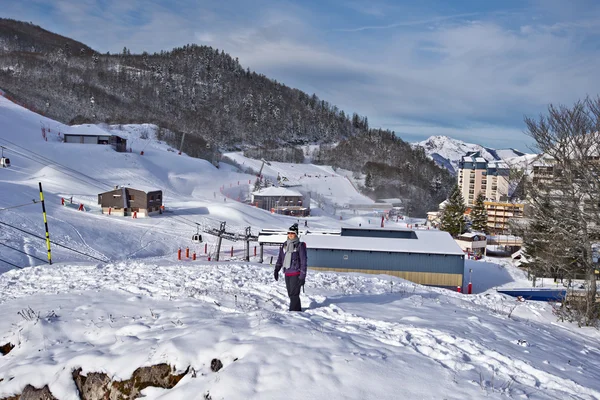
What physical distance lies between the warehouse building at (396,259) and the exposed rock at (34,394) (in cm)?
1955

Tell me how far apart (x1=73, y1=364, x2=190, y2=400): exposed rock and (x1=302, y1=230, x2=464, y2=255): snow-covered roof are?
19.4 m

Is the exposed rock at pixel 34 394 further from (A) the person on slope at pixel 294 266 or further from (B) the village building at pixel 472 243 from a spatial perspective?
(B) the village building at pixel 472 243

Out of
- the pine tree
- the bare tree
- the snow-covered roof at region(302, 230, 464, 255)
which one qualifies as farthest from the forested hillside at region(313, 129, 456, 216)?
the bare tree

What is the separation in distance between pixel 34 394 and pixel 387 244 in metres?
21.6

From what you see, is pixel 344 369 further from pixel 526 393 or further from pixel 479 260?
pixel 479 260

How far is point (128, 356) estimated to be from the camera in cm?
493

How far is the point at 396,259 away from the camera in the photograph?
2361cm

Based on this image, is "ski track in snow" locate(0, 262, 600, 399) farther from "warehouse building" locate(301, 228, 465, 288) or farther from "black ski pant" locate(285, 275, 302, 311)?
"warehouse building" locate(301, 228, 465, 288)

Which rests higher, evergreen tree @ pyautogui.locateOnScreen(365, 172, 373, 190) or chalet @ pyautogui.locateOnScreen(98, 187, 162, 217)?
evergreen tree @ pyautogui.locateOnScreen(365, 172, 373, 190)

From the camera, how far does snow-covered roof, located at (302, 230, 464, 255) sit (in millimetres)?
23609

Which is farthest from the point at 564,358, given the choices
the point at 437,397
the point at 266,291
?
the point at 266,291

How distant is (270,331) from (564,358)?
189 inches

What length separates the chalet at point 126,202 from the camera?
3594 cm

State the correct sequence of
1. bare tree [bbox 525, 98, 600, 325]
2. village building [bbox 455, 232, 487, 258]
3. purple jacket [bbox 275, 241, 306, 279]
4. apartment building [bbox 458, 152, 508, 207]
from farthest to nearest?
apartment building [bbox 458, 152, 508, 207] < village building [bbox 455, 232, 487, 258] < bare tree [bbox 525, 98, 600, 325] < purple jacket [bbox 275, 241, 306, 279]
